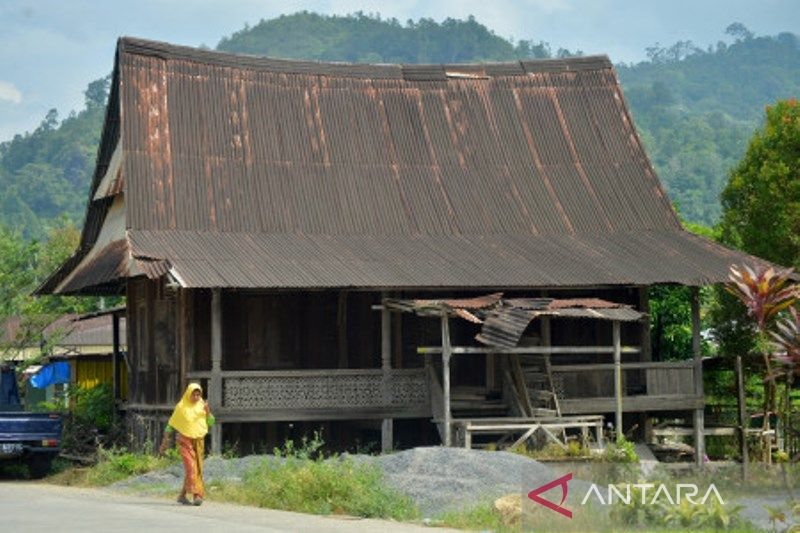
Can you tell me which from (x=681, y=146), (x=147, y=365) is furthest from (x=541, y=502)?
(x=681, y=146)

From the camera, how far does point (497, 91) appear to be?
34.3 metres

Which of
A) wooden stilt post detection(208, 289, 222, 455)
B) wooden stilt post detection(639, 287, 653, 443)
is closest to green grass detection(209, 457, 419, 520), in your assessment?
wooden stilt post detection(208, 289, 222, 455)

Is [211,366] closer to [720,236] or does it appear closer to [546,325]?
[546,325]

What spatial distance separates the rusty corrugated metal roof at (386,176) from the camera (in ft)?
95.2

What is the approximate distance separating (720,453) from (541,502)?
1474 centimetres

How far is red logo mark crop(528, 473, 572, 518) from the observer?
17.7m

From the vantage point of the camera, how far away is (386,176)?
32.1 metres

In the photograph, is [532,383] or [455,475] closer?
[455,475]

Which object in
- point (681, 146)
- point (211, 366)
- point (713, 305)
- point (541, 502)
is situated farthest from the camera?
point (681, 146)

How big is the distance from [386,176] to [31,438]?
843 centimetres

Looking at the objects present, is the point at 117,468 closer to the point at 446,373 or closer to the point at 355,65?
the point at 446,373

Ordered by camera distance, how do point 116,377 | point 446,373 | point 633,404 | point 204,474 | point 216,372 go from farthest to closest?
point 116,377 < point 633,404 < point 216,372 < point 446,373 < point 204,474

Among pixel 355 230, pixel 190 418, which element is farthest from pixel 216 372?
pixel 190 418

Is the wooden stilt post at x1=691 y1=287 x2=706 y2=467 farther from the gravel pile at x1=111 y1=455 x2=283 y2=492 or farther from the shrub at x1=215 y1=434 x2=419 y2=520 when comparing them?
the shrub at x1=215 y1=434 x2=419 y2=520
